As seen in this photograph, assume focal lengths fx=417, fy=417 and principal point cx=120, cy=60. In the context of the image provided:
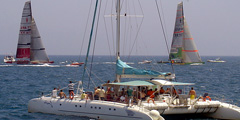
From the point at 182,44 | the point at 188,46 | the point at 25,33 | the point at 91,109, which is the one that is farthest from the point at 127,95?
the point at 188,46

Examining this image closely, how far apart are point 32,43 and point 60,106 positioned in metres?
66.4

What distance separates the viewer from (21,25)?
84562mm

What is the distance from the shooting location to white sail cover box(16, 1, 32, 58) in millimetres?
83812

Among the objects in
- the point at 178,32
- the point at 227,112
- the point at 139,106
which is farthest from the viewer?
the point at 178,32

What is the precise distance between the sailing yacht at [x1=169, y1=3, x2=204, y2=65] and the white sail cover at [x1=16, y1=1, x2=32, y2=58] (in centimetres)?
3014

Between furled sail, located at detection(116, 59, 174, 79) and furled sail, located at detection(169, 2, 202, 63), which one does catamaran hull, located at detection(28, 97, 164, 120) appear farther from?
furled sail, located at detection(169, 2, 202, 63)

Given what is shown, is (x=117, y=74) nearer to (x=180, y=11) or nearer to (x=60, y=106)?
(x=60, y=106)

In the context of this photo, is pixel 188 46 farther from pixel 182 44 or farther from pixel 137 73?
pixel 137 73

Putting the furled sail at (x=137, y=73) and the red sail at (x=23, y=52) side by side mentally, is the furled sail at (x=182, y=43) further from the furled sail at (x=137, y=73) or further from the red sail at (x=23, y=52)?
the furled sail at (x=137, y=73)

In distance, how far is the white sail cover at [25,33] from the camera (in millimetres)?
83812

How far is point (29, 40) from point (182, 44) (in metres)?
31.9

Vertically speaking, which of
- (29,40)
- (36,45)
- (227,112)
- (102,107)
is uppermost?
(29,40)

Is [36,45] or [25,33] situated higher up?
[25,33]

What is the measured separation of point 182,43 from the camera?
88188 millimetres
